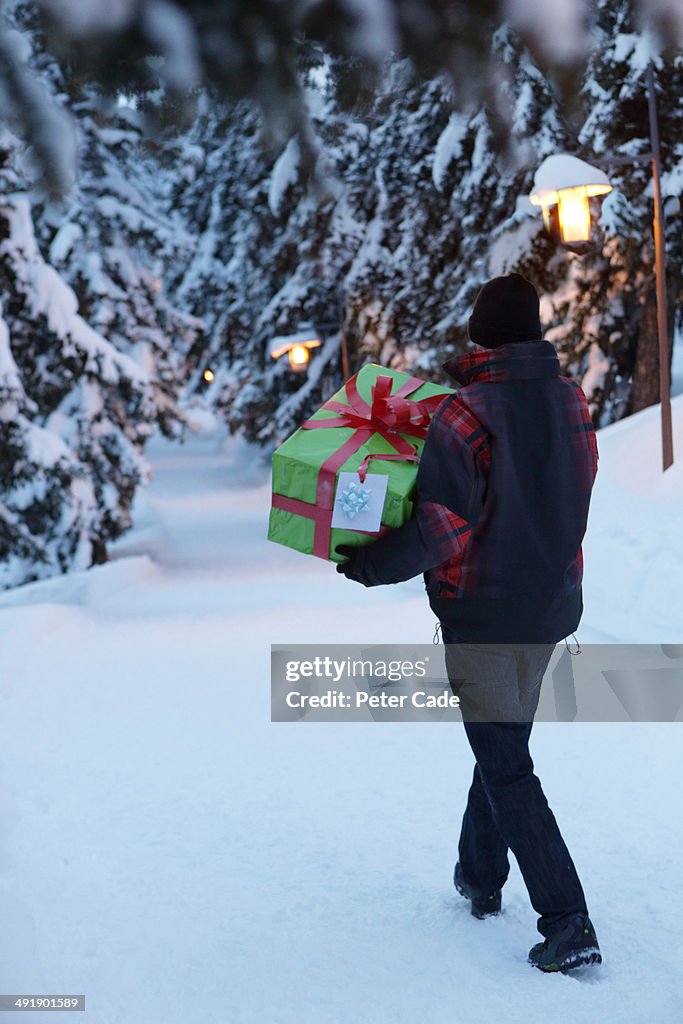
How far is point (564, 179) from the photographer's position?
30.7 feet

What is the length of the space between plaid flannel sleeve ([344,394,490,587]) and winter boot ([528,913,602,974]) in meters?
1.12

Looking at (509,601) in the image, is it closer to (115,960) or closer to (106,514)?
(115,960)

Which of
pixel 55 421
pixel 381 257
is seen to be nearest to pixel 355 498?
pixel 55 421

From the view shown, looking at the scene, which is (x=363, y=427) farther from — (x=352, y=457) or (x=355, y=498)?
(x=355, y=498)

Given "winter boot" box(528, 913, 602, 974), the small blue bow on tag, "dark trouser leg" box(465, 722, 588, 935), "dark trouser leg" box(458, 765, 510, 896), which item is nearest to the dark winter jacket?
the small blue bow on tag

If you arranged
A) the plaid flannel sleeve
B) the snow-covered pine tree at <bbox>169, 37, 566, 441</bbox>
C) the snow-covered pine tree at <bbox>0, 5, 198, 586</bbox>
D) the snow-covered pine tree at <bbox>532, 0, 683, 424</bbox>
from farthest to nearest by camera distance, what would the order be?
the snow-covered pine tree at <bbox>169, 37, 566, 441</bbox>, the snow-covered pine tree at <bbox>532, 0, 683, 424</bbox>, the snow-covered pine tree at <bbox>0, 5, 198, 586</bbox>, the plaid flannel sleeve

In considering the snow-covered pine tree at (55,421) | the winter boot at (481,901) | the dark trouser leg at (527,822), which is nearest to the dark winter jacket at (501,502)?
the dark trouser leg at (527,822)

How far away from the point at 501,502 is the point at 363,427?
1.68 ft

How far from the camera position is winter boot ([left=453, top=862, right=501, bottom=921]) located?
12.1ft

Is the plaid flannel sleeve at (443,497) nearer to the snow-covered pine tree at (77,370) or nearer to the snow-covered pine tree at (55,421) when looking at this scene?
the snow-covered pine tree at (77,370)

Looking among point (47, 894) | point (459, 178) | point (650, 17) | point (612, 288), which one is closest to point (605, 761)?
point (47, 894)

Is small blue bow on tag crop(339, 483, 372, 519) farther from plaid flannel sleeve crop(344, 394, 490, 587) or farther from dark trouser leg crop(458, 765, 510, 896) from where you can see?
dark trouser leg crop(458, 765, 510, 896)

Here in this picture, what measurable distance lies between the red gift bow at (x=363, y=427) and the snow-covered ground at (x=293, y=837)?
4.36ft

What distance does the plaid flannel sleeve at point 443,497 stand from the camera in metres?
2.99
